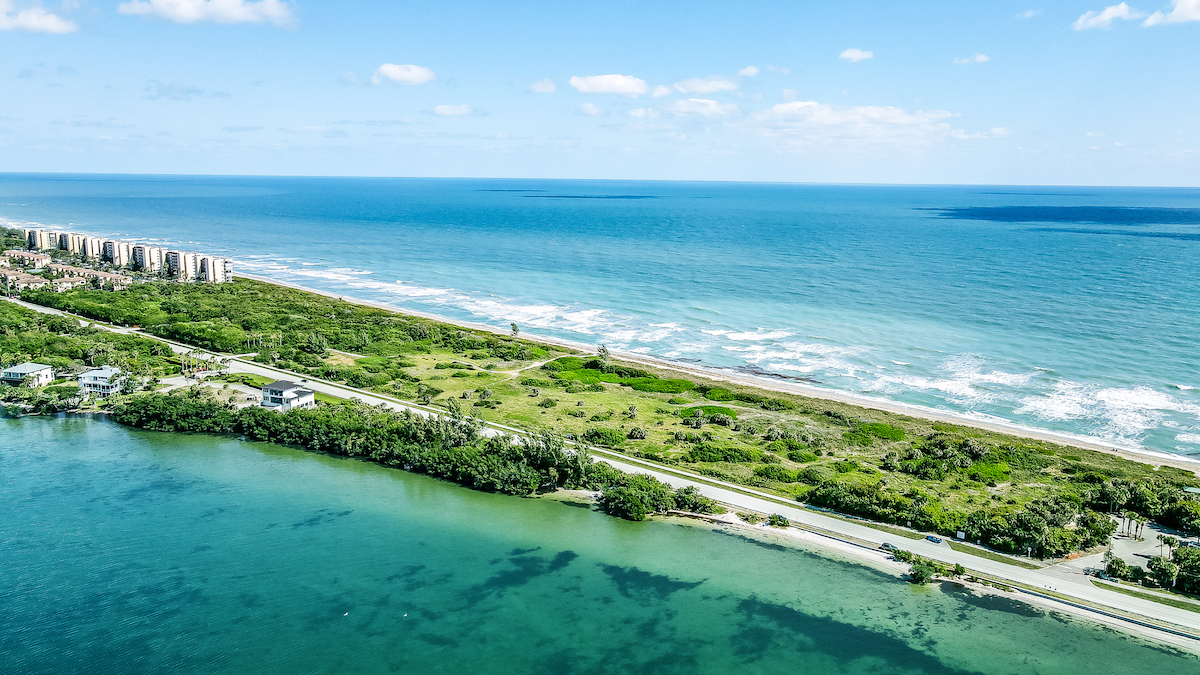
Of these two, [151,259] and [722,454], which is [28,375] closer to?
[722,454]

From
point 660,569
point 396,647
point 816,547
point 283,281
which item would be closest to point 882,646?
point 816,547

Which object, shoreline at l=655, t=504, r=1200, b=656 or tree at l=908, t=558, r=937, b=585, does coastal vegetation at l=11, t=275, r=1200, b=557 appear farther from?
tree at l=908, t=558, r=937, b=585

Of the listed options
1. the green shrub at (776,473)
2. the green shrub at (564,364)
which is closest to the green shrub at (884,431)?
the green shrub at (776,473)

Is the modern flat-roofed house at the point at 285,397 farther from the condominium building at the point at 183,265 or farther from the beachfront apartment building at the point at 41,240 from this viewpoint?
the beachfront apartment building at the point at 41,240

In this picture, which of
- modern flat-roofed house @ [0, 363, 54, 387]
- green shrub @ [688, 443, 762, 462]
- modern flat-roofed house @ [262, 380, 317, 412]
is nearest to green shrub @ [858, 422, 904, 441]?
green shrub @ [688, 443, 762, 462]

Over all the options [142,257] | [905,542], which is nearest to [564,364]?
[905,542]

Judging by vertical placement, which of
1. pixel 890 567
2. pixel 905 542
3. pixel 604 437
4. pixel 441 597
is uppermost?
pixel 604 437
